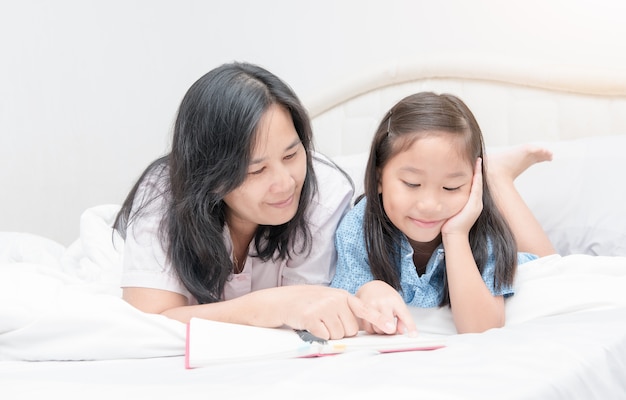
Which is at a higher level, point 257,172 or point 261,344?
point 257,172

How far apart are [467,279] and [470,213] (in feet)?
0.35

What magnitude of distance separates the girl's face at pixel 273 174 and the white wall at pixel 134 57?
0.92m

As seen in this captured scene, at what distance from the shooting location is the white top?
3.96 ft

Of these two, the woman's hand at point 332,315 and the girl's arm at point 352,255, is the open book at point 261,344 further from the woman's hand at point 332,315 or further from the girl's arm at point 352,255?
the girl's arm at point 352,255

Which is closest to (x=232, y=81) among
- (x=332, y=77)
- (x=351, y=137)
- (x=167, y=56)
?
(x=351, y=137)

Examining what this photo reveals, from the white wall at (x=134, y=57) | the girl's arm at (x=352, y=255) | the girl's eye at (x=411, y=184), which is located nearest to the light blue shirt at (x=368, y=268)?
the girl's arm at (x=352, y=255)

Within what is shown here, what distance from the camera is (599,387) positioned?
0.82 m

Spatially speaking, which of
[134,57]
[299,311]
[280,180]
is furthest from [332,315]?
[134,57]

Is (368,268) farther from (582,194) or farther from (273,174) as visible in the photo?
(582,194)

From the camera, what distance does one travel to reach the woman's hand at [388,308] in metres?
1.01

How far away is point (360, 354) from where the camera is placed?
2.85 feet

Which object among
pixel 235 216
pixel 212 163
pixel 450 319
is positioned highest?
pixel 212 163

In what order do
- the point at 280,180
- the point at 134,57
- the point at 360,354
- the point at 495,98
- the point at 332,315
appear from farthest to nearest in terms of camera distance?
the point at 134,57, the point at 495,98, the point at 280,180, the point at 332,315, the point at 360,354

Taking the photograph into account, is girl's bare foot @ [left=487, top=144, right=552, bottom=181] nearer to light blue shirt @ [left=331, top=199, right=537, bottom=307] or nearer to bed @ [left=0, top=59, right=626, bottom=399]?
bed @ [left=0, top=59, right=626, bottom=399]
